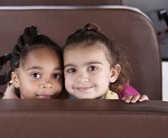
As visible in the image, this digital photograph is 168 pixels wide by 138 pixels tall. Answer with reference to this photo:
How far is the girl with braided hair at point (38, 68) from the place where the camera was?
1263 mm

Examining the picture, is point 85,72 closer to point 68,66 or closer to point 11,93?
point 68,66

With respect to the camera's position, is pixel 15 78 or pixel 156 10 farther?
pixel 156 10

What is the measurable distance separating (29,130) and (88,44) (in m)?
0.52

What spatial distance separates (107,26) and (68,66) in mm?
336

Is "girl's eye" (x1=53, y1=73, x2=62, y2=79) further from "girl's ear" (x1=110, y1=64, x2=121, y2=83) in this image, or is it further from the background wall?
the background wall

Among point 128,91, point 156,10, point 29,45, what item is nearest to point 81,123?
point 29,45

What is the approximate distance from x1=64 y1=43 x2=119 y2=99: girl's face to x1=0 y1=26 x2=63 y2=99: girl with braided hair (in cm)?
3

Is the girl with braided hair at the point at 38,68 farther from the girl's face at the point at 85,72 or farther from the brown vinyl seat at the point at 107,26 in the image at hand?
the brown vinyl seat at the point at 107,26

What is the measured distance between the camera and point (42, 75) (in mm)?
1271

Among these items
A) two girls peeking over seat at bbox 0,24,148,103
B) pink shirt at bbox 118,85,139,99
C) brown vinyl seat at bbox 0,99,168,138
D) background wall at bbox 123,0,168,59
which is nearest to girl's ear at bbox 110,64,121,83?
two girls peeking over seat at bbox 0,24,148,103

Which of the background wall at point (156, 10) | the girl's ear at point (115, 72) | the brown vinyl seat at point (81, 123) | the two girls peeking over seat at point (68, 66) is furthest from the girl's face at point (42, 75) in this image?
the background wall at point (156, 10)

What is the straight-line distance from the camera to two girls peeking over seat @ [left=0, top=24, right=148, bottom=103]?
1247 millimetres

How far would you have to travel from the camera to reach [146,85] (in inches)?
61.3

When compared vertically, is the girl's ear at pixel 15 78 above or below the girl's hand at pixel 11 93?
above
